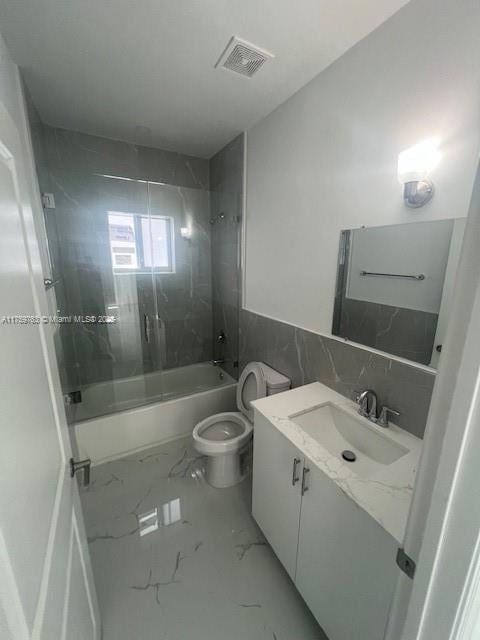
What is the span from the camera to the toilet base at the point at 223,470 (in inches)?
74.6

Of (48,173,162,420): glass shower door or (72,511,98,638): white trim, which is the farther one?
(48,173,162,420): glass shower door

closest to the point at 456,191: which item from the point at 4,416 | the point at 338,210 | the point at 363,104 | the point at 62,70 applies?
the point at 338,210

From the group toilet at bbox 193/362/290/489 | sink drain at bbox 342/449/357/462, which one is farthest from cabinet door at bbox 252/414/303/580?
toilet at bbox 193/362/290/489

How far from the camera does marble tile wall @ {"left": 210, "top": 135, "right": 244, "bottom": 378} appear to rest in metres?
2.40

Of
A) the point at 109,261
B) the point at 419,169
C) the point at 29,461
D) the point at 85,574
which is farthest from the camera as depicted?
the point at 109,261

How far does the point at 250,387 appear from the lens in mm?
2160

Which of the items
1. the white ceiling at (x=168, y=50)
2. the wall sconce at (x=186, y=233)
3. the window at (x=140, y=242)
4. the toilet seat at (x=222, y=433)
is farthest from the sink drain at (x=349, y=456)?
the wall sconce at (x=186, y=233)

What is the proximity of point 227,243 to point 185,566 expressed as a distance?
8.01ft

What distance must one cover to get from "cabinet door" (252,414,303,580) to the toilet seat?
Result: 345 mm

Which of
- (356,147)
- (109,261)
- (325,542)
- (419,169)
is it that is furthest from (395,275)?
(109,261)

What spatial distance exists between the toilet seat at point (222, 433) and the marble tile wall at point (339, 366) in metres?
0.52

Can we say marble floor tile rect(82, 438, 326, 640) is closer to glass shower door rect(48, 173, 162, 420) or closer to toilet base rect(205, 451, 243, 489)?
toilet base rect(205, 451, 243, 489)

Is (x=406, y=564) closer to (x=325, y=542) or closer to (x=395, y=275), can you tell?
(x=325, y=542)

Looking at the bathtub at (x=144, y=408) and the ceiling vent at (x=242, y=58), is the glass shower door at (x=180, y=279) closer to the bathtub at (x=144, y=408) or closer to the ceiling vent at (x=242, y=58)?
the bathtub at (x=144, y=408)
